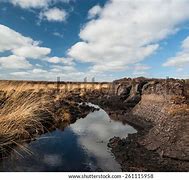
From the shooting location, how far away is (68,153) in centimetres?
614

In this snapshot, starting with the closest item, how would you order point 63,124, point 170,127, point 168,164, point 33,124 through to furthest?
point 168,164 < point 170,127 < point 33,124 < point 63,124

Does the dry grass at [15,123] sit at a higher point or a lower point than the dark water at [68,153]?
higher

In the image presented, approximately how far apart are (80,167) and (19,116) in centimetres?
185

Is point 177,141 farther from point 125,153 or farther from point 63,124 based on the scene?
point 63,124

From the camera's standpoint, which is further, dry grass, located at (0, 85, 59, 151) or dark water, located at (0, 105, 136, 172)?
dry grass, located at (0, 85, 59, 151)

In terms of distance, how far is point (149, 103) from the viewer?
10.6 m

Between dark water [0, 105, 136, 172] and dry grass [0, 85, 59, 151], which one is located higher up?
dry grass [0, 85, 59, 151]

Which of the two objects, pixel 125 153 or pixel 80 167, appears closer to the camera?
pixel 80 167

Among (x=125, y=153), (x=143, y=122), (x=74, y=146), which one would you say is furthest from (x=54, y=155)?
(x=143, y=122)

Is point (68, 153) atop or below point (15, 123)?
below

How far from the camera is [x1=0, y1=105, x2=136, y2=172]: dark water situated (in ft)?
17.2

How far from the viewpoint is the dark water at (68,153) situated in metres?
5.25

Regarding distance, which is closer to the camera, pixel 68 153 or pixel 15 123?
pixel 68 153

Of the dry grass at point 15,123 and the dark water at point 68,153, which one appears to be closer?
the dark water at point 68,153
